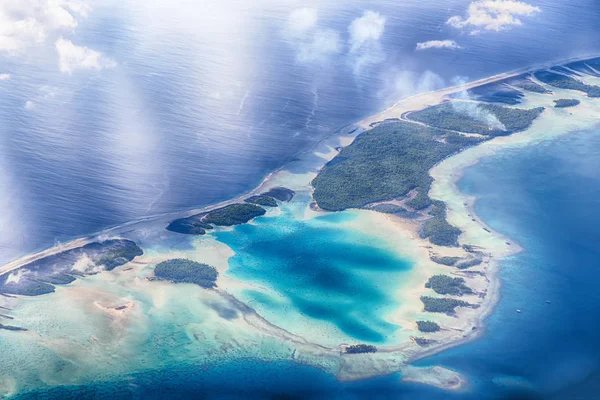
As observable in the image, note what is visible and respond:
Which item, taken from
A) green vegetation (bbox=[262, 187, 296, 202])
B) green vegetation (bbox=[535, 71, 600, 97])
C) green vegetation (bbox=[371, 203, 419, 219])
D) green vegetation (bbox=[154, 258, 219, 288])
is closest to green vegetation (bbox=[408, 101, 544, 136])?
green vegetation (bbox=[535, 71, 600, 97])

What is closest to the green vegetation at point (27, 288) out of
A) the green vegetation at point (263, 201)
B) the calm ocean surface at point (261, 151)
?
the calm ocean surface at point (261, 151)

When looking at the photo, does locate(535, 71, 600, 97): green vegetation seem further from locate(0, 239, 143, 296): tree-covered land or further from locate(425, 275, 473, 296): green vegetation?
locate(0, 239, 143, 296): tree-covered land

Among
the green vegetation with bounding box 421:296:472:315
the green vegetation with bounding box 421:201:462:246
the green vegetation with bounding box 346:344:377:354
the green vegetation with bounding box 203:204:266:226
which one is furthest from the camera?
the green vegetation with bounding box 203:204:266:226

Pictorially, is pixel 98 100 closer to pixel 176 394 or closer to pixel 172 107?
pixel 172 107

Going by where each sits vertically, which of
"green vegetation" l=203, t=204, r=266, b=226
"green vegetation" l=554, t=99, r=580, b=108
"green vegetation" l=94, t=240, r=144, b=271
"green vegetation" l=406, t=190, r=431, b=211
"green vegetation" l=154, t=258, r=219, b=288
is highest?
"green vegetation" l=554, t=99, r=580, b=108

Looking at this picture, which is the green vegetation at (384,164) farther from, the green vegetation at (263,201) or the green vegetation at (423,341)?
the green vegetation at (423,341)

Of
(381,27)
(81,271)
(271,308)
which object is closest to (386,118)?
(381,27)
